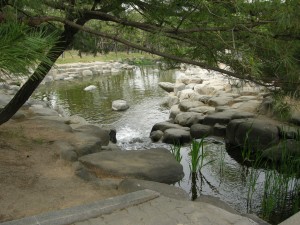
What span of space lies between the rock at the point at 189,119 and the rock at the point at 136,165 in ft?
14.5

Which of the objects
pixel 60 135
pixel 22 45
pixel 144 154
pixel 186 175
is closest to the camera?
pixel 22 45

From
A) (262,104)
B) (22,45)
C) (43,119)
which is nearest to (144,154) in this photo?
(43,119)

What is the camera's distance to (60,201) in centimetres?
277

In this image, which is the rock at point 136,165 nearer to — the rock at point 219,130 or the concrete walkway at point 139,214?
the concrete walkway at point 139,214

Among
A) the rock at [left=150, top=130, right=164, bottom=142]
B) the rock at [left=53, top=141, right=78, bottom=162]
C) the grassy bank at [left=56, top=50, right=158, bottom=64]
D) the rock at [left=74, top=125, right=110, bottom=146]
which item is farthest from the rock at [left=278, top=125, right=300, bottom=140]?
the grassy bank at [left=56, top=50, right=158, bottom=64]

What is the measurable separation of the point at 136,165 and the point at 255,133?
3.62m

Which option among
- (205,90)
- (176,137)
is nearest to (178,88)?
(205,90)

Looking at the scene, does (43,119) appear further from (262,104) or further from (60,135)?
(262,104)

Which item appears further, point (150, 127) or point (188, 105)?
point (188, 105)

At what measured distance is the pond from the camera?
15.5 feet

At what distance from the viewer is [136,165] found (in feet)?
12.3

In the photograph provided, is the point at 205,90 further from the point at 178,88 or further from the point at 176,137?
the point at 176,137

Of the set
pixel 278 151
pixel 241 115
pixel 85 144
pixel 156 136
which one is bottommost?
pixel 156 136

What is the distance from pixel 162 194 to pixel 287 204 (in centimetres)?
213
